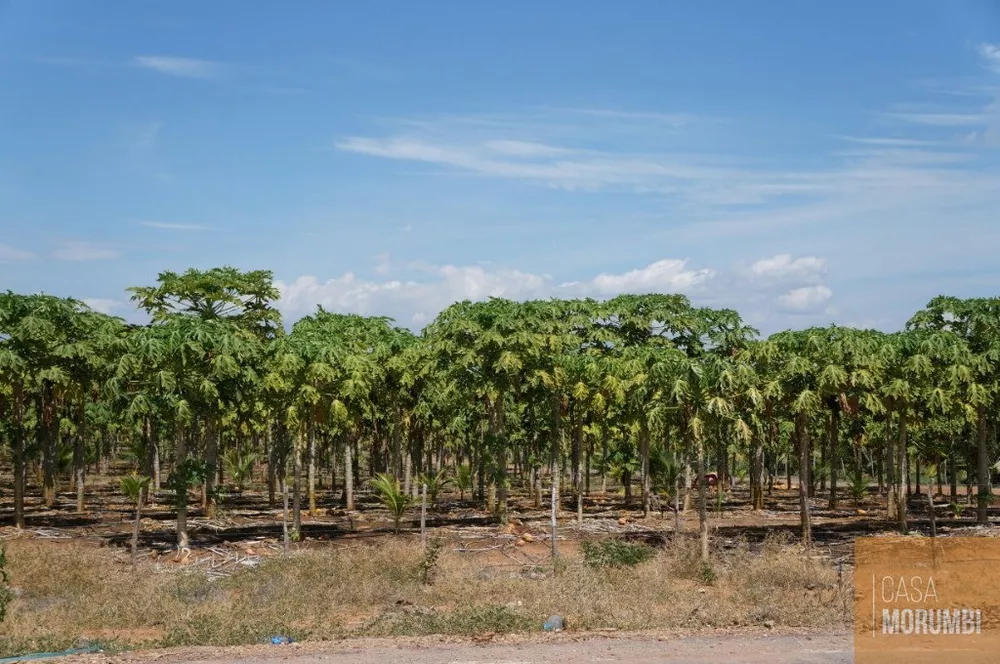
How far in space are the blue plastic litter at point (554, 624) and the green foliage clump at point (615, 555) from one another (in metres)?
5.77

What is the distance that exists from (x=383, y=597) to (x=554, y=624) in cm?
501

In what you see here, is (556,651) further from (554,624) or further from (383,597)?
(383,597)

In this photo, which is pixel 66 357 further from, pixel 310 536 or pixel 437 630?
pixel 437 630

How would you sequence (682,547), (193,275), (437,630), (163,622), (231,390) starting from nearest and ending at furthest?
(437,630) < (163,622) < (682,547) < (231,390) < (193,275)

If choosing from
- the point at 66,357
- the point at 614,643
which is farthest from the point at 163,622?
the point at 66,357

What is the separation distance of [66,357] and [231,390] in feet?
26.9

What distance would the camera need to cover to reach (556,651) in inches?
589

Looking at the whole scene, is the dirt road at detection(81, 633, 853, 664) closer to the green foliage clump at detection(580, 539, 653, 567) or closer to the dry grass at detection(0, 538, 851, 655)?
the dry grass at detection(0, 538, 851, 655)

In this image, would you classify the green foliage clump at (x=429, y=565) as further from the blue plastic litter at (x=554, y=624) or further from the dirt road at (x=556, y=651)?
the dirt road at (x=556, y=651)

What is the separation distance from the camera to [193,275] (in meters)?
28.8

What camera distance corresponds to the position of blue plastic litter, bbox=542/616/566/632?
1683cm

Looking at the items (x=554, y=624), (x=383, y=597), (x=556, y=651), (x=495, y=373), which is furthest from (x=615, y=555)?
(x=495, y=373)

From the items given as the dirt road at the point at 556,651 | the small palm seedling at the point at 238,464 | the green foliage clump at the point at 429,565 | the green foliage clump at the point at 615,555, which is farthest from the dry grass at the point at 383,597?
the small palm seedling at the point at 238,464

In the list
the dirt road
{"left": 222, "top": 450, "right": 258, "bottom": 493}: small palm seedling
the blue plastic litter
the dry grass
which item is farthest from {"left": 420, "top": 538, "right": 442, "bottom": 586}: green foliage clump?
{"left": 222, "top": 450, "right": 258, "bottom": 493}: small palm seedling
